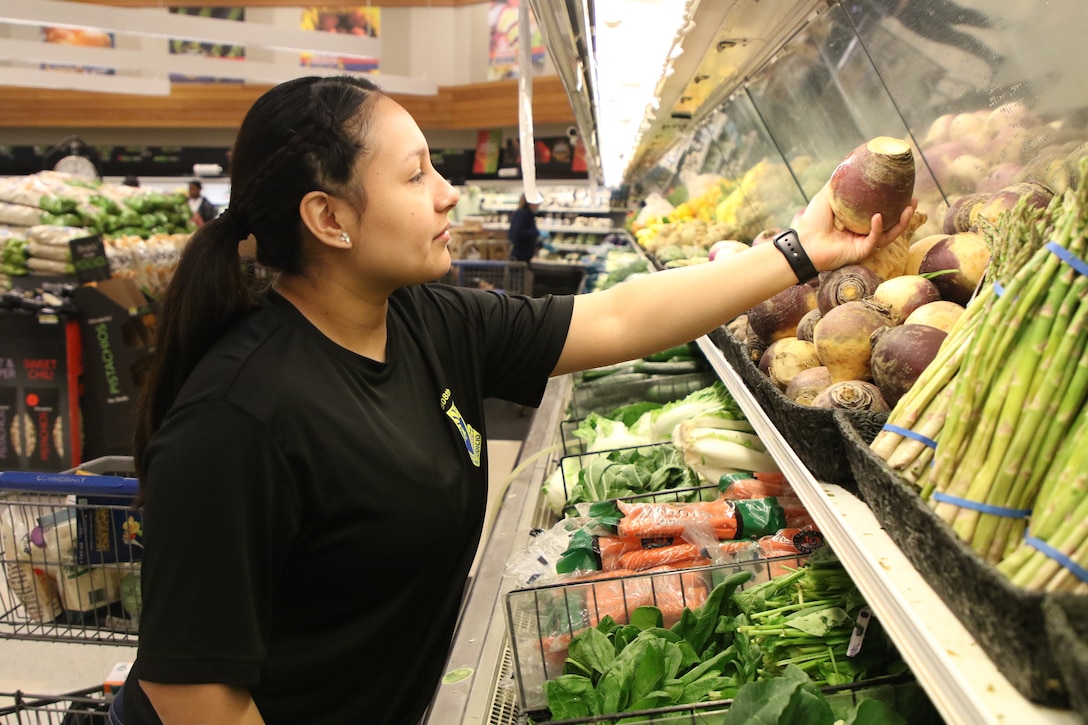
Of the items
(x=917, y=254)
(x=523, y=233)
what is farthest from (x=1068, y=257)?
(x=523, y=233)

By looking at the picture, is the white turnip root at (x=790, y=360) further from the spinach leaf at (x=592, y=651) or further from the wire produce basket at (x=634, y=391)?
the wire produce basket at (x=634, y=391)

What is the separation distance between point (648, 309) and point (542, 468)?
140 centimetres

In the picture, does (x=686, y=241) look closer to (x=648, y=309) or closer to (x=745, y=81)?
(x=745, y=81)

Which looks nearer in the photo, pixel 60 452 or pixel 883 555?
pixel 883 555

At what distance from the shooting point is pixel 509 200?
15156mm

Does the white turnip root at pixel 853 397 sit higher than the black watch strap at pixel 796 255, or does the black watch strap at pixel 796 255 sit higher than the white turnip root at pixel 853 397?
the black watch strap at pixel 796 255

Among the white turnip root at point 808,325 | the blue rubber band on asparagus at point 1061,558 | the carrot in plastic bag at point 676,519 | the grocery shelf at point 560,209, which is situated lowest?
the carrot in plastic bag at point 676,519

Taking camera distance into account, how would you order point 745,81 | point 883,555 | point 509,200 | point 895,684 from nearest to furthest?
point 883,555 < point 895,684 < point 745,81 < point 509,200

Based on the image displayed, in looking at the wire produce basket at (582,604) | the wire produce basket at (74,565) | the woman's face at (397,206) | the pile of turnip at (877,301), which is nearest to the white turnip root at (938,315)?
the pile of turnip at (877,301)

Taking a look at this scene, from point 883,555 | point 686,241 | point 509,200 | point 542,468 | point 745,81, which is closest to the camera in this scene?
point 883,555

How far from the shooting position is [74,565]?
253 centimetres

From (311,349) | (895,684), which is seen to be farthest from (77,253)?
(895,684)

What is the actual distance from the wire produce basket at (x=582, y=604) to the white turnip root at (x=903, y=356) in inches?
23.4

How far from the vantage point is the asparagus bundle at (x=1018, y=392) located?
0.79m
